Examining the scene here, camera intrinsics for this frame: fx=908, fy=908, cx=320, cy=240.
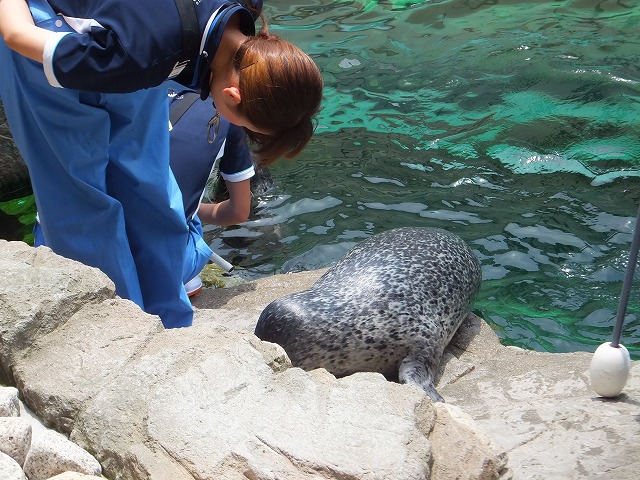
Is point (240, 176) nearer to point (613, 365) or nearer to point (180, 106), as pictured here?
point (180, 106)

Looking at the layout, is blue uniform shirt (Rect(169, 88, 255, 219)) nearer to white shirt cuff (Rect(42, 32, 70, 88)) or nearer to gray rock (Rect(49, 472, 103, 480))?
white shirt cuff (Rect(42, 32, 70, 88))

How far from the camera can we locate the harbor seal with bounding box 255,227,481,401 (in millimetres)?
4527

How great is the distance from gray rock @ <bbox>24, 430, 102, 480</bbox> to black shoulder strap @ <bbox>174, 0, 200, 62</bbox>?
49.0 inches

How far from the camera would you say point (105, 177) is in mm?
3623

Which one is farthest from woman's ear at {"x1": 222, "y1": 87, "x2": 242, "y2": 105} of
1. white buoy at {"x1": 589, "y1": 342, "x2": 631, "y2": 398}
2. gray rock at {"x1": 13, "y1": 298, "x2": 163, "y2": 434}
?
white buoy at {"x1": 589, "y1": 342, "x2": 631, "y2": 398}

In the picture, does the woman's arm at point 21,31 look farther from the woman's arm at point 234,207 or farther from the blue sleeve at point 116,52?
the woman's arm at point 234,207

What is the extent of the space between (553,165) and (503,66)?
7.04 feet

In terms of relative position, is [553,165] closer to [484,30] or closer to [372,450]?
[484,30]

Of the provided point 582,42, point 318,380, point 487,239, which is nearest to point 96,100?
point 318,380

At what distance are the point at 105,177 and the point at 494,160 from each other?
161 inches

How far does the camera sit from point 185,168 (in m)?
5.04

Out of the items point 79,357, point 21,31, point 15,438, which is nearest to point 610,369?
point 79,357

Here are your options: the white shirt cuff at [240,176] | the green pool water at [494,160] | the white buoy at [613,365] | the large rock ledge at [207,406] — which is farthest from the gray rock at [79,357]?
the green pool water at [494,160]

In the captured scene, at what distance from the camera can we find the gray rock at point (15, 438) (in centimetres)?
228
